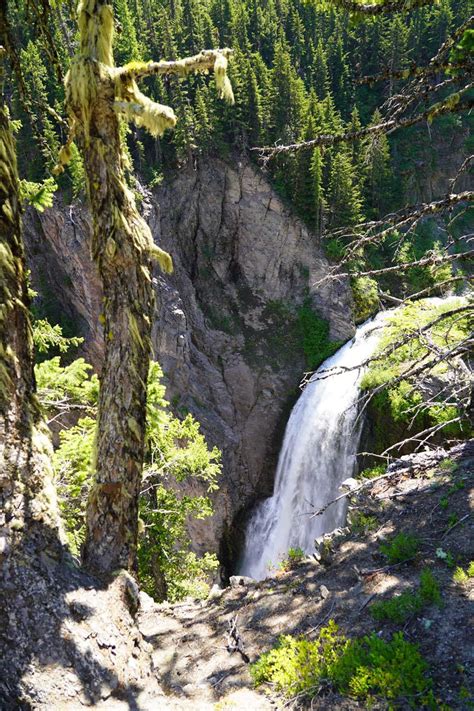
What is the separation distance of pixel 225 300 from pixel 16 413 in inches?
1020

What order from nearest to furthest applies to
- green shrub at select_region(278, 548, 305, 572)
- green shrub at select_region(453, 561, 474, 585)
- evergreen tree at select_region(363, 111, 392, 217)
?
green shrub at select_region(453, 561, 474, 585)
green shrub at select_region(278, 548, 305, 572)
evergreen tree at select_region(363, 111, 392, 217)

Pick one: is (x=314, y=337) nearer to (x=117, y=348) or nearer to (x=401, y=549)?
(x=401, y=549)

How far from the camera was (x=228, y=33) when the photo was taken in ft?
147

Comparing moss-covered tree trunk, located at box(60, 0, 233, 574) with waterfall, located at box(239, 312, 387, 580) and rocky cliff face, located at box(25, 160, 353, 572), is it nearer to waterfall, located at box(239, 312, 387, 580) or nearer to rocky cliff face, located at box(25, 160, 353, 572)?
waterfall, located at box(239, 312, 387, 580)

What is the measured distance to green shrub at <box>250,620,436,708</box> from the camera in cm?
333

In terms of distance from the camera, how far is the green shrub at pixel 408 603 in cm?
418

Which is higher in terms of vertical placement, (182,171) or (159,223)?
(182,171)

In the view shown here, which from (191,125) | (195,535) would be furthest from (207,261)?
(195,535)

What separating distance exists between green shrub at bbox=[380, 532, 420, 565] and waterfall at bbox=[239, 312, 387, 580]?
10371 millimetres

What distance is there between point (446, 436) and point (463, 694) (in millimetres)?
8297

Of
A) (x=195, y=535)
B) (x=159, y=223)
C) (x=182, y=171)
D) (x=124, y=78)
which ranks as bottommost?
(x=195, y=535)

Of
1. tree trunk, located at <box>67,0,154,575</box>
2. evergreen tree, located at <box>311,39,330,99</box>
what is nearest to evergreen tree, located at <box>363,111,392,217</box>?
evergreen tree, located at <box>311,39,330,99</box>

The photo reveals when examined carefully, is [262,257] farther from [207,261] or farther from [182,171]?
[182,171]

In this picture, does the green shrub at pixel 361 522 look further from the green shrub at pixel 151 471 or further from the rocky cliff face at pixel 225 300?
the rocky cliff face at pixel 225 300
